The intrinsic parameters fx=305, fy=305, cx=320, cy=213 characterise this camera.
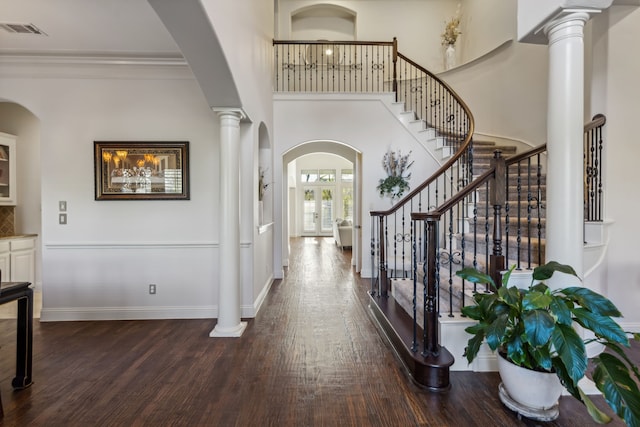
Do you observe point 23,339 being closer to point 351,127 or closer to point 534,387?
point 534,387

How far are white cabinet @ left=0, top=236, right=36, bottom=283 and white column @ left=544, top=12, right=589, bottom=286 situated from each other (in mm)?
6155

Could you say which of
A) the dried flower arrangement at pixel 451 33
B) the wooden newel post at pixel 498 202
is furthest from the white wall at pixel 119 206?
the dried flower arrangement at pixel 451 33

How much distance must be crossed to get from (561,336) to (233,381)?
2.11 m

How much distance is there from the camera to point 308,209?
513 inches

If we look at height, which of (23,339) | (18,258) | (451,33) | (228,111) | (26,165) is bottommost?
(23,339)

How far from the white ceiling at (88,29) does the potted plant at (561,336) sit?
11.5 ft

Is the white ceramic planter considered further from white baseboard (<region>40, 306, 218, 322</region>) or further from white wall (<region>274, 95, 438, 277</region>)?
white wall (<region>274, 95, 438, 277</region>)

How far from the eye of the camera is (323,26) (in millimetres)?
7742

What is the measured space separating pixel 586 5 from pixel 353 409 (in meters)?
2.86

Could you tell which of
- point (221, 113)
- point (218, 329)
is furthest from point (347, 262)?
point (221, 113)

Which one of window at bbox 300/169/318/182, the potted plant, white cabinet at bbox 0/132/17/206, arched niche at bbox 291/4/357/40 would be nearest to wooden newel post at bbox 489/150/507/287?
the potted plant

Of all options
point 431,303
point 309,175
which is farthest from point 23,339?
point 309,175

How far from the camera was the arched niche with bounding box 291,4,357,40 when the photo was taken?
770 cm

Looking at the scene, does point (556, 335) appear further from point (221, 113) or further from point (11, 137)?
point (11, 137)
